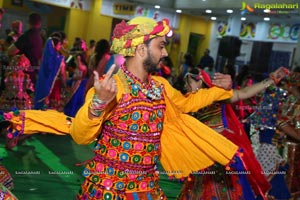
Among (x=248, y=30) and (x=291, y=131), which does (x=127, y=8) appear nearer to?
(x=248, y=30)

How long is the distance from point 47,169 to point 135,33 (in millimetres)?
2959

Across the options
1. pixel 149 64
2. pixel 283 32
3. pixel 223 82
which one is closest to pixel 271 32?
pixel 283 32

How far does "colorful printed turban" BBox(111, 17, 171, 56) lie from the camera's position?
2.11m

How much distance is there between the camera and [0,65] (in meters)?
6.11

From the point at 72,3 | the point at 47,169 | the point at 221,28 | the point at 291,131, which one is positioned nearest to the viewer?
the point at 291,131

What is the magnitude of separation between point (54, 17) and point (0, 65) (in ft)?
20.7

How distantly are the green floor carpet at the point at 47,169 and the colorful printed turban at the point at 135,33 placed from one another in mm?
1604

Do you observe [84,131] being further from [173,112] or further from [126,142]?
[173,112]

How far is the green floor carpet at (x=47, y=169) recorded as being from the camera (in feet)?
13.0

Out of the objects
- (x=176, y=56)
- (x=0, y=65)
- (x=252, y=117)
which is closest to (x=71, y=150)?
A: (x=0, y=65)

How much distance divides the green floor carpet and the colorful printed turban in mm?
1604

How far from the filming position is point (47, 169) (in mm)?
4664

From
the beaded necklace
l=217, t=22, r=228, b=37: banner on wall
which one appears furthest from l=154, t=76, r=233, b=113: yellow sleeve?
l=217, t=22, r=228, b=37: banner on wall

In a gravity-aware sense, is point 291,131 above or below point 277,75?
below
